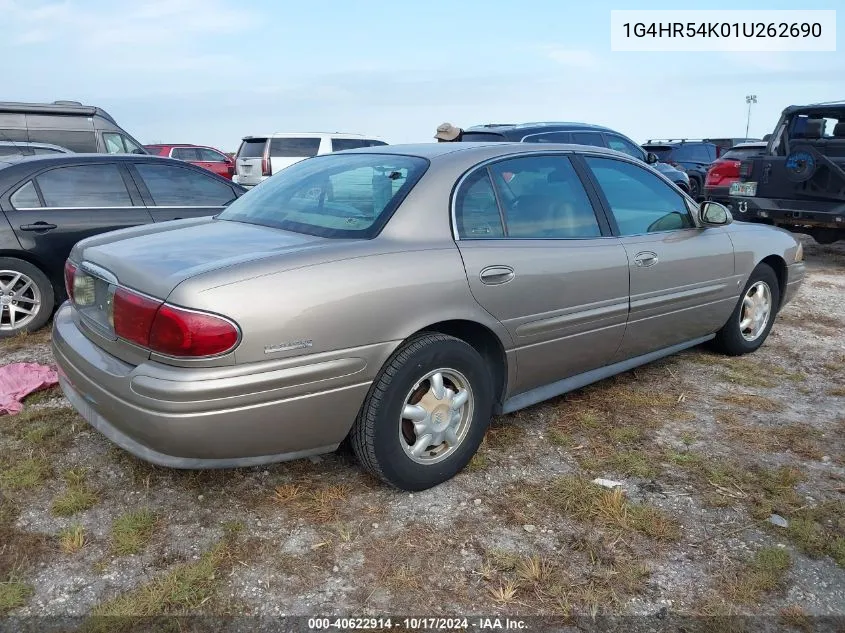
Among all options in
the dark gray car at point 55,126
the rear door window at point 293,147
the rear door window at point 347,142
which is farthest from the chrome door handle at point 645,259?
the rear door window at point 347,142

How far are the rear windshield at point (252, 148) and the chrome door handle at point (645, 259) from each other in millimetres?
11919

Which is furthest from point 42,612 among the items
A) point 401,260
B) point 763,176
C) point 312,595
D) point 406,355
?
point 763,176

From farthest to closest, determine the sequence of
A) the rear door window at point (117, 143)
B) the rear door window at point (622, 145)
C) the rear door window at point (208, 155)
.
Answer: the rear door window at point (208, 155) → the rear door window at point (117, 143) → the rear door window at point (622, 145)

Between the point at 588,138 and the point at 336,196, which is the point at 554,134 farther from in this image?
the point at 336,196

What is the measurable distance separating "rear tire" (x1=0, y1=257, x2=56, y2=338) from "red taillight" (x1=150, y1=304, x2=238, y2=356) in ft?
11.0

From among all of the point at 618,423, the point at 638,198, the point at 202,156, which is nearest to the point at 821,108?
the point at 638,198

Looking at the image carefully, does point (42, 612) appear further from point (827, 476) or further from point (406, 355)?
point (827, 476)

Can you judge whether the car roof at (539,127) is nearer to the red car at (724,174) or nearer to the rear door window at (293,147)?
the red car at (724,174)

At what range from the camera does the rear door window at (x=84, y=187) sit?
516 cm

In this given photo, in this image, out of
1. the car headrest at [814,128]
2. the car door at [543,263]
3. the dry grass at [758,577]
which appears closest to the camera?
the dry grass at [758,577]

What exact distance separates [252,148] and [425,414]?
42.7 feet

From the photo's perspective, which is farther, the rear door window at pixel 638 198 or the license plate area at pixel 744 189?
the license plate area at pixel 744 189

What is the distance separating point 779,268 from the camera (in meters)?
4.84

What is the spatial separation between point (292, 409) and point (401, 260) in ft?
2.33
